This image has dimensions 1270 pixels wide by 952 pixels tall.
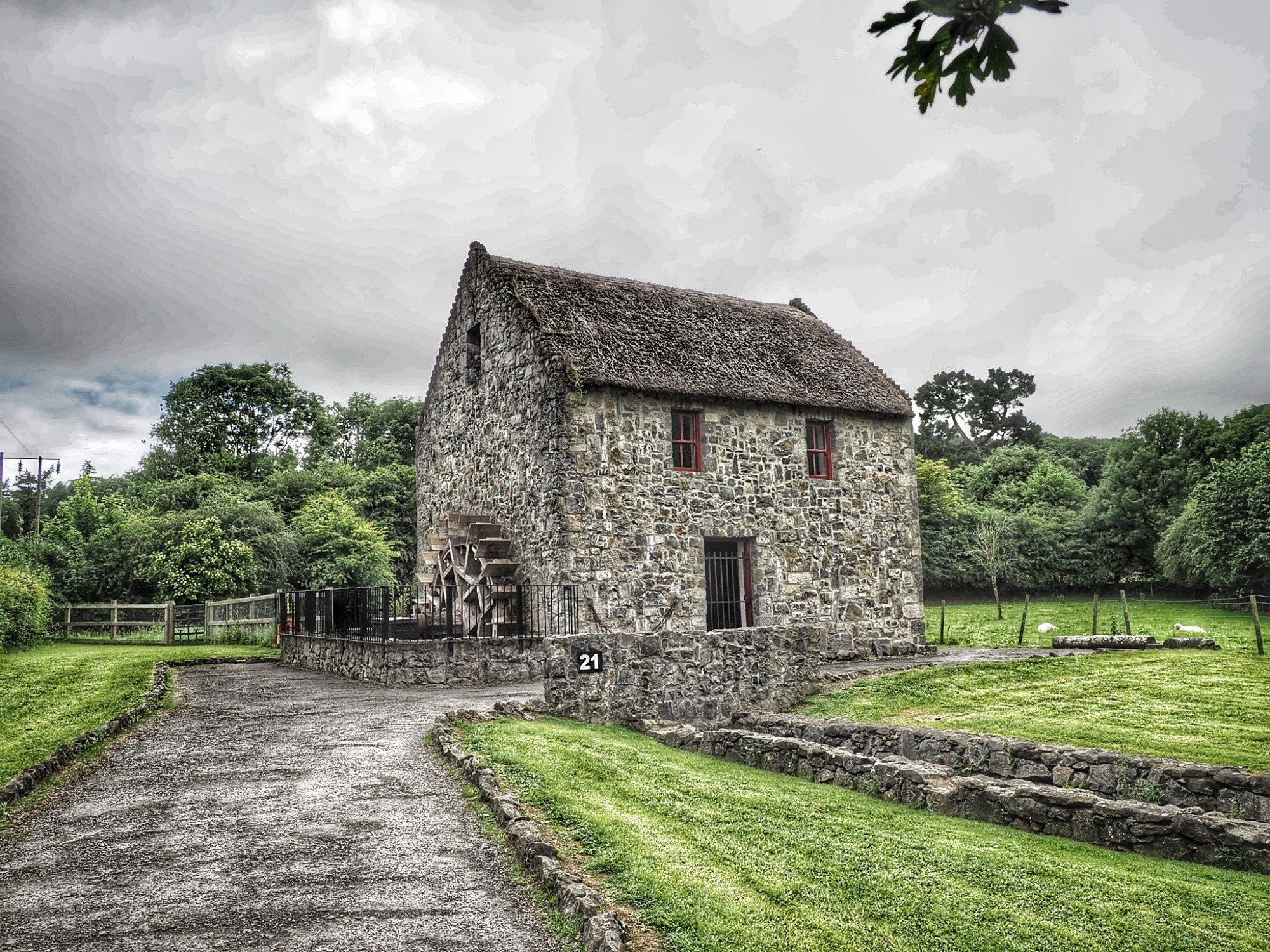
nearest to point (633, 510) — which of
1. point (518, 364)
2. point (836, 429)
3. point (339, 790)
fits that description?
point (518, 364)

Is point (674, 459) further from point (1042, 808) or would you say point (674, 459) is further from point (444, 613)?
point (1042, 808)

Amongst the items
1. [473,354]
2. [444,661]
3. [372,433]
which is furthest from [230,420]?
[444,661]

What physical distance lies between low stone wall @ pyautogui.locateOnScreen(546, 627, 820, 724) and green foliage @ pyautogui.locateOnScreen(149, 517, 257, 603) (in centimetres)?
1984

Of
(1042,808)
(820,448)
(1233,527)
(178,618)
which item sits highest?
(820,448)

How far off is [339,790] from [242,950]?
345 centimetres

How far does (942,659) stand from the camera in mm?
19875

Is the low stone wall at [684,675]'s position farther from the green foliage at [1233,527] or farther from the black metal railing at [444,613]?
the green foliage at [1233,527]

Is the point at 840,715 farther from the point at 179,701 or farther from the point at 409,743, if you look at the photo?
the point at 179,701

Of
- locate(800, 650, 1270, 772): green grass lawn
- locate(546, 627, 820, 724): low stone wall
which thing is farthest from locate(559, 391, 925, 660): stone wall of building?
locate(800, 650, 1270, 772): green grass lawn

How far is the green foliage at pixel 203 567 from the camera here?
28.2 m

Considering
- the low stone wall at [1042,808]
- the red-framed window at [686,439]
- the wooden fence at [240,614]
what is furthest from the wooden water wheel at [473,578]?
the low stone wall at [1042,808]

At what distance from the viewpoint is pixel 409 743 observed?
10.5m

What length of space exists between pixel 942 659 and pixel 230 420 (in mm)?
38443

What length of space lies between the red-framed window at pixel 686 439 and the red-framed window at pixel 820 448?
327cm
